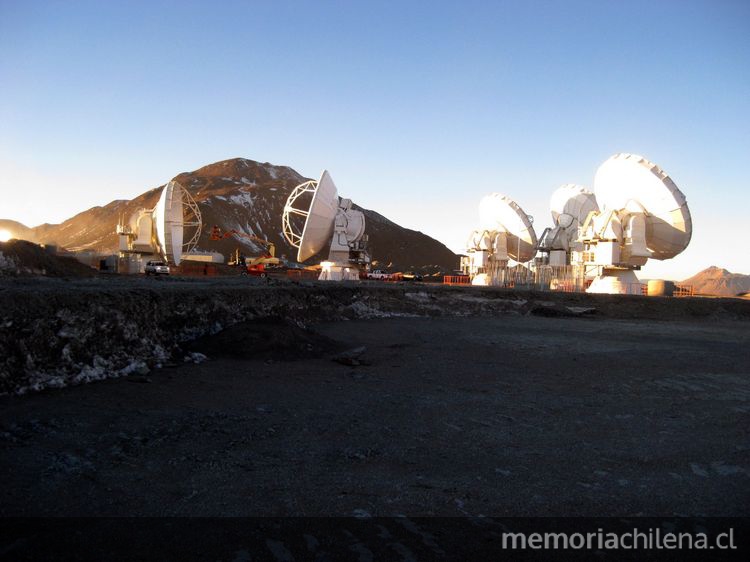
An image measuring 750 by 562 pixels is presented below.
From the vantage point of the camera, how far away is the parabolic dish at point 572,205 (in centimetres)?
5453

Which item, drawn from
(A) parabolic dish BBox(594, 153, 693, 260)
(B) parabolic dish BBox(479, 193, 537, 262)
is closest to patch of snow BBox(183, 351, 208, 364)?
(A) parabolic dish BBox(594, 153, 693, 260)

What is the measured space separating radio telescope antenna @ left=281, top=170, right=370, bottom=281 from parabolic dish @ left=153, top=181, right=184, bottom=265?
29.4ft

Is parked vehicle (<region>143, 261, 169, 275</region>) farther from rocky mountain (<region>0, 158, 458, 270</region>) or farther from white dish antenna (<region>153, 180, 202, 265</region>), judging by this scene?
rocky mountain (<region>0, 158, 458, 270</region>)

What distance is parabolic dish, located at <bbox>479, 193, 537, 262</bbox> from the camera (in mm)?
51719

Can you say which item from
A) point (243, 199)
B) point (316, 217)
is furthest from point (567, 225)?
point (243, 199)

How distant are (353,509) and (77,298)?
7063mm

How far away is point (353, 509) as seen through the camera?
4102 mm

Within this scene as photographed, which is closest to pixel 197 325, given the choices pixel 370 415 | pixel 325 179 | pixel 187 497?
pixel 370 415

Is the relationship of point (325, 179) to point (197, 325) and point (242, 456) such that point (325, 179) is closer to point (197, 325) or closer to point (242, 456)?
point (197, 325)

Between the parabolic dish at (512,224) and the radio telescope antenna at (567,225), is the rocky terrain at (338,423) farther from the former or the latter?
the radio telescope antenna at (567,225)

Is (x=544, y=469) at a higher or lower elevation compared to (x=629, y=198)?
lower

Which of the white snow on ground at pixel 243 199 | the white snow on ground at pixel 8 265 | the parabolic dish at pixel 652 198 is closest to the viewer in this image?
the white snow on ground at pixel 8 265

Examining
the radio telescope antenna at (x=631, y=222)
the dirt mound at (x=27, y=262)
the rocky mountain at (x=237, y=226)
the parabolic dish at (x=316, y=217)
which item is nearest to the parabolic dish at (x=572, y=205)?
the radio telescope antenna at (x=631, y=222)

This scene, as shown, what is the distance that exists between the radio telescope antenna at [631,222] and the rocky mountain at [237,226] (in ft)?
227
